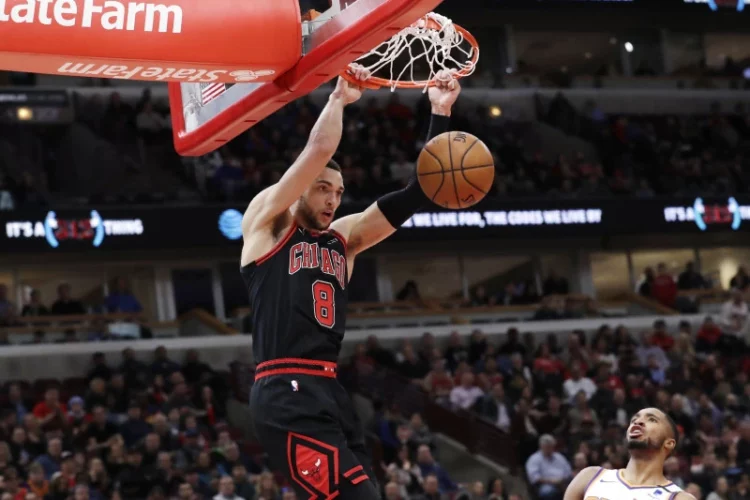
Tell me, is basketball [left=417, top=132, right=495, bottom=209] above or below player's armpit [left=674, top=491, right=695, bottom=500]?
above

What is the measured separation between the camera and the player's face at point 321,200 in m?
5.40

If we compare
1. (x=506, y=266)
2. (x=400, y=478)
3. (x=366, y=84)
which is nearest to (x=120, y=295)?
(x=400, y=478)

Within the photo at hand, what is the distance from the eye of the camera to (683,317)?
21.7 meters

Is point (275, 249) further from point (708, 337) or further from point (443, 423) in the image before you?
point (708, 337)

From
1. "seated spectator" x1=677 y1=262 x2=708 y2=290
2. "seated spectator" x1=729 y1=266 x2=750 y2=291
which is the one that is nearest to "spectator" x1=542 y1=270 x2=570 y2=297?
"seated spectator" x1=677 y1=262 x2=708 y2=290

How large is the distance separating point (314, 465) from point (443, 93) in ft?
6.63

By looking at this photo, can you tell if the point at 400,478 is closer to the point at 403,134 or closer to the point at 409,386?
the point at 409,386

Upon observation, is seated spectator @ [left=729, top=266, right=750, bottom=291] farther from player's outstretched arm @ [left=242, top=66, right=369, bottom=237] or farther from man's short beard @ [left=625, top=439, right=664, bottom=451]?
player's outstretched arm @ [left=242, top=66, right=369, bottom=237]

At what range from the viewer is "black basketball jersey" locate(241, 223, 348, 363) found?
17.2ft

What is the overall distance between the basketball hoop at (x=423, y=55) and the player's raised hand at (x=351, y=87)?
10.8 inches

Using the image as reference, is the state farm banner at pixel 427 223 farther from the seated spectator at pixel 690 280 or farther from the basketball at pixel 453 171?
the basketball at pixel 453 171

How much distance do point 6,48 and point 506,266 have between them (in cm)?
1973

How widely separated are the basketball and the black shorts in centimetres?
111

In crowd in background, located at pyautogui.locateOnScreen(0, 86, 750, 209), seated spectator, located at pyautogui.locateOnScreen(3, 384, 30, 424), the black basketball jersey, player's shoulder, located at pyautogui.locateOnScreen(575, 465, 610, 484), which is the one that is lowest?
player's shoulder, located at pyautogui.locateOnScreen(575, 465, 610, 484)
